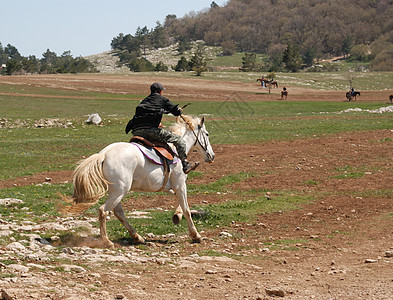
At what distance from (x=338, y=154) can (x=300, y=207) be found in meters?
8.88

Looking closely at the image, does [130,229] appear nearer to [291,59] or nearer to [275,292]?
[275,292]

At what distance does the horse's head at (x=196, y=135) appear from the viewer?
12141 millimetres

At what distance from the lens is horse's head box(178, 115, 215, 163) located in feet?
39.8

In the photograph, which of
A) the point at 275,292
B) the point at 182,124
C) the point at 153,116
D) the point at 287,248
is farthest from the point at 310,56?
the point at 275,292

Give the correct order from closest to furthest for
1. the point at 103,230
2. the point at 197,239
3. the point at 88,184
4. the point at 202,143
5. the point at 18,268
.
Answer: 1. the point at 18,268
2. the point at 88,184
3. the point at 103,230
4. the point at 197,239
5. the point at 202,143

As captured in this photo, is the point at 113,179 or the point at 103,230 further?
the point at 113,179

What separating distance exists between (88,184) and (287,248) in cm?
426

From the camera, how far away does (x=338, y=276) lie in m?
8.23

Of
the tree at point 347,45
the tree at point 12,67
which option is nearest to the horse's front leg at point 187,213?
the tree at point 12,67

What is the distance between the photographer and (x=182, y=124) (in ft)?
39.8

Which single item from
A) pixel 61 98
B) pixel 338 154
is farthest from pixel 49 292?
pixel 61 98

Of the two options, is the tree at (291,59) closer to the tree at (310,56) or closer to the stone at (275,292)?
the tree at (310,56)

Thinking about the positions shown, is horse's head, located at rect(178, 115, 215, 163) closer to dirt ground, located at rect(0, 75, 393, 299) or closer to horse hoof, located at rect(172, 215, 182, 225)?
horse hoof, located at rect(172, 215, 182, 225)

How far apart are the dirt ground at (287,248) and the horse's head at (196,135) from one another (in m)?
2.02
